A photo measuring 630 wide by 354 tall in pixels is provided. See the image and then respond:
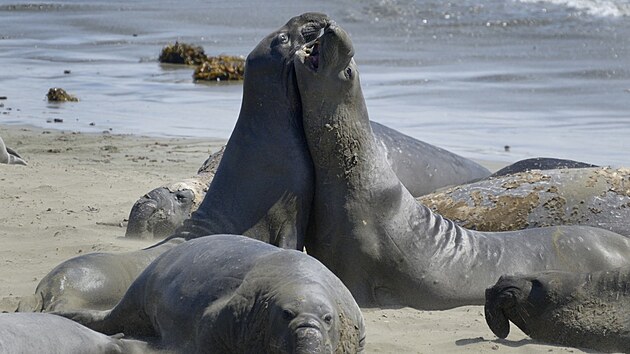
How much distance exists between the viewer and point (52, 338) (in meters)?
4.77

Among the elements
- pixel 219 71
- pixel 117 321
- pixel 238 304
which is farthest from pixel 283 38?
pixel 219 71

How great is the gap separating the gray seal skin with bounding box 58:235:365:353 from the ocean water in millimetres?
6839

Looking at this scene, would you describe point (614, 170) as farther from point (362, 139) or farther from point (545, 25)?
point (545, 25)

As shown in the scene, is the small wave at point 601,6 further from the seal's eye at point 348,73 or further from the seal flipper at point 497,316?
the seal flipper at point 497,316

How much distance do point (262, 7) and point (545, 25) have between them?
686 centimetres

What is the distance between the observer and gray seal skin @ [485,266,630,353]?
5504 mm

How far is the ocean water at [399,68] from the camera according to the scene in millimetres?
13625

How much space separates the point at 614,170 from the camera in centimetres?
823

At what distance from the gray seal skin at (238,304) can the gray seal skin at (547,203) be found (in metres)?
2.99

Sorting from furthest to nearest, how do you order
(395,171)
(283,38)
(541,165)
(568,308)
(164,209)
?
(395,171), (541,165), (164,209), (283,38), (568,308)

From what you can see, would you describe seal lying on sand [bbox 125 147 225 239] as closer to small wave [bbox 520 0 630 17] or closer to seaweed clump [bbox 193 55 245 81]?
seaweed clump [bbox 193 55 245 81]

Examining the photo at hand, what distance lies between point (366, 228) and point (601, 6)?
23.8 m

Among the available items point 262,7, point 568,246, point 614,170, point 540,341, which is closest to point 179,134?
point 614,170

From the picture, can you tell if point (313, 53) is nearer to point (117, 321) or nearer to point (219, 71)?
point (117, 321)
